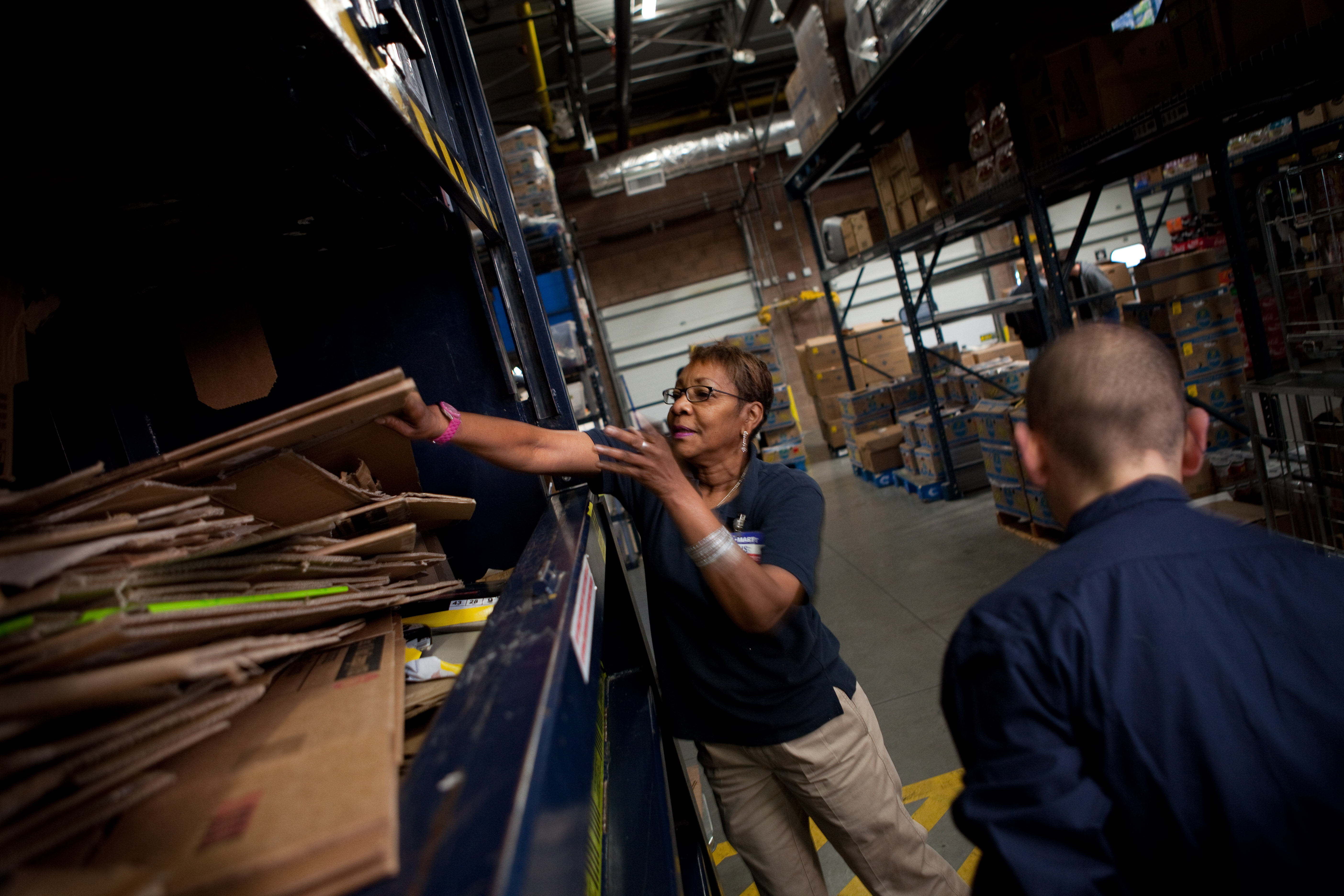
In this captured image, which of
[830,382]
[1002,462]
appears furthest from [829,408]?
[1002,462]

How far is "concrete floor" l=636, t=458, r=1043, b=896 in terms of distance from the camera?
2.74 meters

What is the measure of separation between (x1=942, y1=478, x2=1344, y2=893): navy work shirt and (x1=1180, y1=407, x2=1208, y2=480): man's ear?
0.14 meters

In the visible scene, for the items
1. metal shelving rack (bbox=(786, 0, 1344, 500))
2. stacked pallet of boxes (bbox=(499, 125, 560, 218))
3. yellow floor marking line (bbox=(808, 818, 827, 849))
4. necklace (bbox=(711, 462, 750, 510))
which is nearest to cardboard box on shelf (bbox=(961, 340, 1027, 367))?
metal shelving rack (bbox=(786, 0, 1344, 500))

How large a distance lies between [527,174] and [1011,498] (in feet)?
15.7

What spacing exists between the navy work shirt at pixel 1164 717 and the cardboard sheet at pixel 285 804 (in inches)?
31.2

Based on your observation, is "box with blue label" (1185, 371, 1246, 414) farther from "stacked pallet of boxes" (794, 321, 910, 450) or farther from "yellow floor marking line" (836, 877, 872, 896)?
"yellow floor marking line" (836, 877, 872, 896)

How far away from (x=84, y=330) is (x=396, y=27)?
3.71 ft

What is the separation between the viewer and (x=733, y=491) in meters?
1.88

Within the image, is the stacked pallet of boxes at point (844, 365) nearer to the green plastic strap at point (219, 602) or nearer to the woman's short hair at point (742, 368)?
the woman's short hair at point (742, 368)

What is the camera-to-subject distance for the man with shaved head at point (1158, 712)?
0.86 metres

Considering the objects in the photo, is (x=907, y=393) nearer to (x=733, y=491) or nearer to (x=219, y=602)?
(x=733, y=491)

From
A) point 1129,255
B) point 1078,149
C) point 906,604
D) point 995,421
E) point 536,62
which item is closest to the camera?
point 1078,149

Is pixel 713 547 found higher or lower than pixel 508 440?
lower

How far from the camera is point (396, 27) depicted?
108 centimetres
